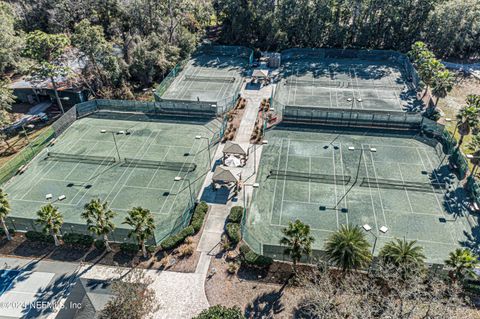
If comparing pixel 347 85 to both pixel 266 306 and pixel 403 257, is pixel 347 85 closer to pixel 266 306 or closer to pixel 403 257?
pixel 403 257

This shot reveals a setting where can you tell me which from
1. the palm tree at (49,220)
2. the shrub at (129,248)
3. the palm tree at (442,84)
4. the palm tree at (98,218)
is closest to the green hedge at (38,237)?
the palm tree at (49,220)

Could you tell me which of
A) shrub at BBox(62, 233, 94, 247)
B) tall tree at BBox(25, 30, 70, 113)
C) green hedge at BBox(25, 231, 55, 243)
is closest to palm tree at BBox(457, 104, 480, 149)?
shrub at BBox(62, 233, 94, 247)

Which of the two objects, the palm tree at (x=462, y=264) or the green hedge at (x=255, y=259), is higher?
the palm tree at (x=462, y=264)

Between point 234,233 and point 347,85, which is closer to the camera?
point 234,233

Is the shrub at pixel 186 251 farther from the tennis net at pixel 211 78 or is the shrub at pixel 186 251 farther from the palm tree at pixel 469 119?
the tennis net at pixel 211 78

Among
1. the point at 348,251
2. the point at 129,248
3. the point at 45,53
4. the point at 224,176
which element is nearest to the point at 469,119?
the point at 348,251

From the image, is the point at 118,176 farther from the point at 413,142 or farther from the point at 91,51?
the point at 413,142
